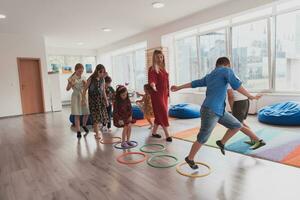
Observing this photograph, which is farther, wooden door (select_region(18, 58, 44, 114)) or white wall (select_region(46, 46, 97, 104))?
white wall (select_region(46, 46, 97, 104))

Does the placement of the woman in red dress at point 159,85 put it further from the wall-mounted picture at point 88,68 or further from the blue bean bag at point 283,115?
the wall-mounted picture at point 88,68

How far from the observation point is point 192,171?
238 centimetres

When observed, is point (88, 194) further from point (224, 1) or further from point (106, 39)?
point (106, 39)

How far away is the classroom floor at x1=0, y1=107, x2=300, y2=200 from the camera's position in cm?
195

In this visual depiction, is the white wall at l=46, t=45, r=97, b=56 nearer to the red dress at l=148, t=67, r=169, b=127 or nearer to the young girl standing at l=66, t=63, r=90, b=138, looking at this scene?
the young girl standing at l=66, t=63, r=90, b=138

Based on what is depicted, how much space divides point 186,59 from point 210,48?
1099 mm

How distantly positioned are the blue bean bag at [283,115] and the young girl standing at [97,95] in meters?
3.24

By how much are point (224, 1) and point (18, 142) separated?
547cm

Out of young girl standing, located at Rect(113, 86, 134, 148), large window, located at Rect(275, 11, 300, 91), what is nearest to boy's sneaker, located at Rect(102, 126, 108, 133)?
young girl standing, located at Rect(113, 86, 134, 148)

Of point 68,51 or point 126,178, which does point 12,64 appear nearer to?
point 68,51

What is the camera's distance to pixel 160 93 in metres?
3.45

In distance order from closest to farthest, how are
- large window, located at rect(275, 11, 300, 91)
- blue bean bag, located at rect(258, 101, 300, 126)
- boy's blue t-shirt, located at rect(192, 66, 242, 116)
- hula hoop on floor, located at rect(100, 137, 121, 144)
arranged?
boy's blue t-shirt, located at rect(192, 66, 242, 116), hula hoop on floor, located at rect(100, 137, 121, 144), blue bean bag, located at rect(258, 101, 300, 126), large window, located at rect(275, 11, 300, 91)

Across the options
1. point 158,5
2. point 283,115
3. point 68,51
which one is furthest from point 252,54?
point 68,51

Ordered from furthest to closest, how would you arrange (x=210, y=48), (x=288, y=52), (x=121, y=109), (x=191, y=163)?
(x=210, y=48) → (x=288, y=52) → (x=121, y=109) → (x=191, y=163)
